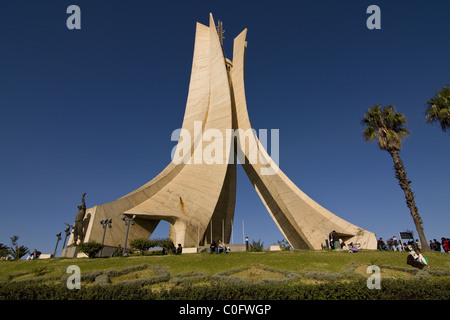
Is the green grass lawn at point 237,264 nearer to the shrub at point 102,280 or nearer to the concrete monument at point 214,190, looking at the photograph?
the shrub at point 102,280

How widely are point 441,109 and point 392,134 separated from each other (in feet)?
7.78

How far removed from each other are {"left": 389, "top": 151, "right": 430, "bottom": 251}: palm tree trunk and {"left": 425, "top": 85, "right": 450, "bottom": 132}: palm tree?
2266mm

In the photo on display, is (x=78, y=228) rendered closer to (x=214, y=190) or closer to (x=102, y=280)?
(x=214, y=190)


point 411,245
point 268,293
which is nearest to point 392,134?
point 411,245

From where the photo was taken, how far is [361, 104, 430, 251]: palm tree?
41.3 feet

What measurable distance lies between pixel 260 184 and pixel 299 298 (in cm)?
1351

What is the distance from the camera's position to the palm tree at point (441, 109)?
38.0 ft

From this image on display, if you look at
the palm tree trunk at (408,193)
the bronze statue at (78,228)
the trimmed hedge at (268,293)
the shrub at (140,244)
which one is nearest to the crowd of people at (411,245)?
the palm tree trunk at (408,193)

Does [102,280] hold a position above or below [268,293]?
below

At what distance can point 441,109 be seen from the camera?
1172 cm

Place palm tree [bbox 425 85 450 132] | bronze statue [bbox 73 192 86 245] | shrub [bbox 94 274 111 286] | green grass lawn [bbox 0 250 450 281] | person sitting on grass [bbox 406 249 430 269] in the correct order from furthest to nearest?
1. bronze statue [bbox 73 192 86 245]
2. palm tree [bbox 425 85 450 132]
3. green grass lawn [bbox 0 250 450 281]
4. person sitting on grass [bbox 406 249 430 269]
5. shrub [bbox 94 274 111 286]

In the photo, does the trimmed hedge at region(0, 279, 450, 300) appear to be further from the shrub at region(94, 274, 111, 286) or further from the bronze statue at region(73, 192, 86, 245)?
the bronze statue at region(73, 192, 86, 245)

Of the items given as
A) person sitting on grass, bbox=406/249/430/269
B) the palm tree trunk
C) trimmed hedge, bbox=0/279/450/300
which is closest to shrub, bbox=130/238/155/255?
trimmed hedge, bbox=0/279/450/300
